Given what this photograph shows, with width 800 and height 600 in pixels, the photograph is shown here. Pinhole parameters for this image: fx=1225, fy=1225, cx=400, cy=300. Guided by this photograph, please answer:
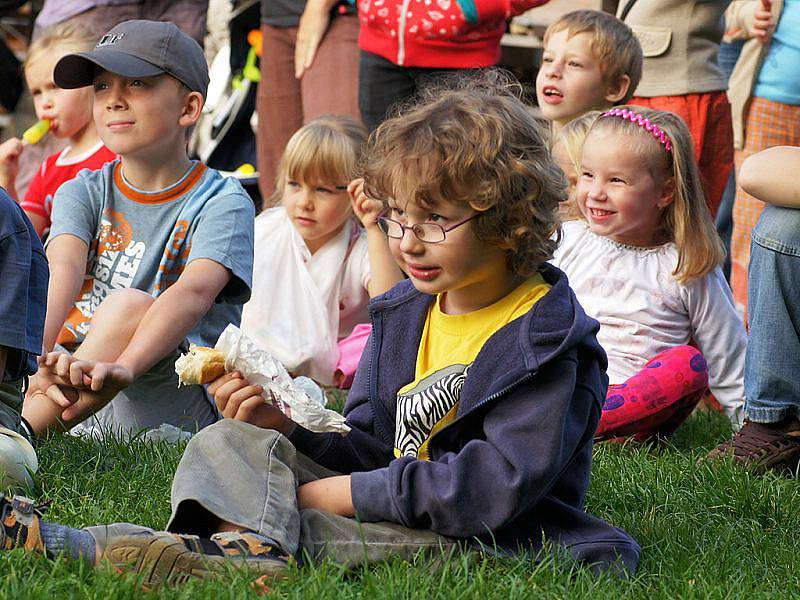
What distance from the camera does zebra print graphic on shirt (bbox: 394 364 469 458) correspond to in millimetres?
2662

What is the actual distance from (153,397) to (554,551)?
175cm

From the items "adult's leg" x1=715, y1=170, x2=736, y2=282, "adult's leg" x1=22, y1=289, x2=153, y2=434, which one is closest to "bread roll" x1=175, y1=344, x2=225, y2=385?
"adult's leg" x1=22, y1=289, x2=153, y2=434

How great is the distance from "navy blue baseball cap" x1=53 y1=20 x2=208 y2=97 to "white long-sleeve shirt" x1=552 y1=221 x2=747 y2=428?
1.57 meters

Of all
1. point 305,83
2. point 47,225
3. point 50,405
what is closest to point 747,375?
point 50,405

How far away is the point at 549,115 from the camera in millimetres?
5305

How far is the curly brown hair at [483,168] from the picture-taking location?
2.61 m

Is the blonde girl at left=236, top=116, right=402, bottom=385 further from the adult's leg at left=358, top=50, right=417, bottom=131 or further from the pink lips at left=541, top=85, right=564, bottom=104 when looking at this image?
the pink lips at left=541, top=85, right=564, bottom=104

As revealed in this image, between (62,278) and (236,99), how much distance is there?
420 centimetres

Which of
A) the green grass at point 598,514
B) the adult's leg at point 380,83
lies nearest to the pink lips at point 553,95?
the adult's leg at point 380,83

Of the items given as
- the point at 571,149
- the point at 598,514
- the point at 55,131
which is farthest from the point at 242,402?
the point at 55,131

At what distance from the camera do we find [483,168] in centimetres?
261

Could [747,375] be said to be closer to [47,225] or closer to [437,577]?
[437,577]

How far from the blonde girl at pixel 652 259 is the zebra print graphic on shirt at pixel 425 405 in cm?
167

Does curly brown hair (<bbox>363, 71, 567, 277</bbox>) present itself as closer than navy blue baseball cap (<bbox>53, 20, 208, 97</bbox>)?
Yes
